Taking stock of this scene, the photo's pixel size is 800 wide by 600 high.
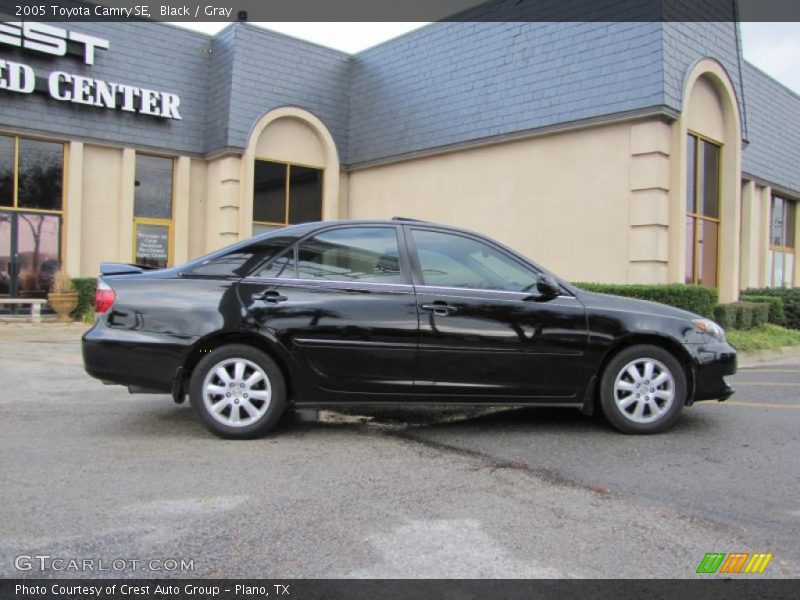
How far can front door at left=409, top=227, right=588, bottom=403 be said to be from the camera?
514cm

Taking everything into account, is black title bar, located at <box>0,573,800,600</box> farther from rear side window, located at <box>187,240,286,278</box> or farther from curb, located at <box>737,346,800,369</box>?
curb, located at <box>737,346,800,369</box>

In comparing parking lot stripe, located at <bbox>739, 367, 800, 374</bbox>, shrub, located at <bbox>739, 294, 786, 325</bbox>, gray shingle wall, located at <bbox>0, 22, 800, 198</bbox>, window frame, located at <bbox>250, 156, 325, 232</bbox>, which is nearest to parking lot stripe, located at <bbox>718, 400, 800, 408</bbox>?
parking lot stripe, located at <bbox>739, 367, 800, 374</bbox>

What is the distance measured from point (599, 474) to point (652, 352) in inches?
54.1

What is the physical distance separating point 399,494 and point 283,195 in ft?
47.3

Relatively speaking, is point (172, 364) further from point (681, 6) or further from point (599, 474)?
point (681, 6)

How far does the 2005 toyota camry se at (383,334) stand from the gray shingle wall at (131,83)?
11.4 meters

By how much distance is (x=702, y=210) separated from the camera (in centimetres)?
1405

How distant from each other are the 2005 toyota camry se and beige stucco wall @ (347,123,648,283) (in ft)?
25.0

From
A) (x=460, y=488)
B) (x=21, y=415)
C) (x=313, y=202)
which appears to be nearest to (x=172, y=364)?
(x=21, y=415)

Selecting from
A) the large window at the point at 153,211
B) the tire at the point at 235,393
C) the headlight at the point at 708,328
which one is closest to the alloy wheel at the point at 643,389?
the headlight at the point at 708,328

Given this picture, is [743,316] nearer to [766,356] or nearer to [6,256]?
[766,356]

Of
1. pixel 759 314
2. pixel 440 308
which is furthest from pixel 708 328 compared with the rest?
pixel 759 314

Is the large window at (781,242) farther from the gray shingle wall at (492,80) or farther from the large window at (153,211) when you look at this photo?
the large window at (153,211)

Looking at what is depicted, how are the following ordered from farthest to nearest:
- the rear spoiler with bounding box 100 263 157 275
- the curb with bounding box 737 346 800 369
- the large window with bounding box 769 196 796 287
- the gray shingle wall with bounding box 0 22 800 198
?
the large window with bounding box 769 196 796 287 → the gray shingle wall with bounding box 0 22 800 198 → the curb with bounding box 737 346 800 369 → the rear spoiler with bounding box 100 263 157 275
